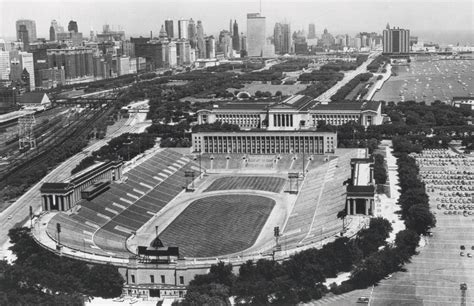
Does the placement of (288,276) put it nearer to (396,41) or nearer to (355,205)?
(355,205)

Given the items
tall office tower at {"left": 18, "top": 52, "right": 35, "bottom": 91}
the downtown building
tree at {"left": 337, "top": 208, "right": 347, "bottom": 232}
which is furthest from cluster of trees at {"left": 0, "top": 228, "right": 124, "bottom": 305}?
the downtown building

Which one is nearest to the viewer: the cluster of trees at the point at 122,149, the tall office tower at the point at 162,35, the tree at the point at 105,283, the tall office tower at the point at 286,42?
the tree at the point at 105,283

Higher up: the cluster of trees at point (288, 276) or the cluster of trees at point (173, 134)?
the cluster of trees at point (173, 134)

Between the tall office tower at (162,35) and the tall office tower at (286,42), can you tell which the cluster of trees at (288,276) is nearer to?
the tall office tower at (162,35)

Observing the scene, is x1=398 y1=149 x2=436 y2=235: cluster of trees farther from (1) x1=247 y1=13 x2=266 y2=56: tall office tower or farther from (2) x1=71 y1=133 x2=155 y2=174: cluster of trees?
(1) x1=247 y1=13 x2=266 y2=56: tall office tower

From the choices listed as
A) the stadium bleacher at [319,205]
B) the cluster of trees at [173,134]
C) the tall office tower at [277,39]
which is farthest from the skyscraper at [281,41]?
the stadium bleacher at [319,205]

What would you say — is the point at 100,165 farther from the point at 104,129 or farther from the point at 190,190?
the point at 104,129

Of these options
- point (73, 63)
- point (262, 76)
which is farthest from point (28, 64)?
point (262, 76)
